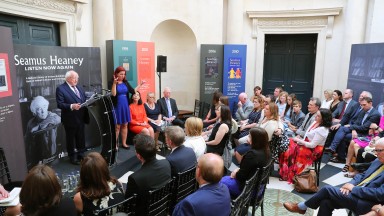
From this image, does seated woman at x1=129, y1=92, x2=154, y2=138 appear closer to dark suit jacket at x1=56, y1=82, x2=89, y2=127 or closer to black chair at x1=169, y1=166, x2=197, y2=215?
dark suit jacket at x1=56, y1=82, x2=89, y2=127

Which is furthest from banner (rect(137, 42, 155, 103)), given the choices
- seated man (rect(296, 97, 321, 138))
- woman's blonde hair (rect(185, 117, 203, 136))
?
seated man (rect(296, 97, 321, 138))

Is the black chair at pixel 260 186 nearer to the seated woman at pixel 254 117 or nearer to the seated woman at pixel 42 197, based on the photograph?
the seated woman at pixel 42 197

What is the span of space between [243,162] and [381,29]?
542 centimetres

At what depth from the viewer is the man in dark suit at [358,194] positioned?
2.63 meters

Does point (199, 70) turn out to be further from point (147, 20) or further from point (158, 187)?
point (158, 187)

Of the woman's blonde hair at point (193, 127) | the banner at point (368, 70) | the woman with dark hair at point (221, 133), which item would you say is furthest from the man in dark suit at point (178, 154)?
the banner at point (368, 70)

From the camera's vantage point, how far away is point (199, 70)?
7.80m

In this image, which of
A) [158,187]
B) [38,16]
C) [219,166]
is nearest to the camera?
[219,166]

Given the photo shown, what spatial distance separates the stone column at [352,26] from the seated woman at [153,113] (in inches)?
178

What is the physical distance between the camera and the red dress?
5.18m

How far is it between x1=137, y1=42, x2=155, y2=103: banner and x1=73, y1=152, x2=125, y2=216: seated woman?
428 centimetres

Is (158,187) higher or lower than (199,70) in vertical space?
lower

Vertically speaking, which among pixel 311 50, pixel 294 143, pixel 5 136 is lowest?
pixel 294 143

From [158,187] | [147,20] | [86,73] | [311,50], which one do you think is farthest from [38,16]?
[311,50]
